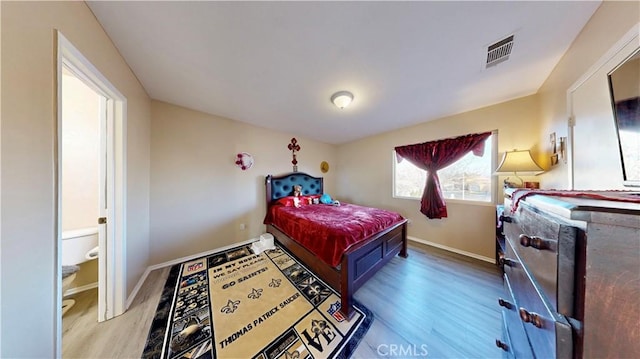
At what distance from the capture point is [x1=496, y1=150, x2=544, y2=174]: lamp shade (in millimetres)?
1867

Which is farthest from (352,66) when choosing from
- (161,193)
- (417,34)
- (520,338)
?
(161,193)

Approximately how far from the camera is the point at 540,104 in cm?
208

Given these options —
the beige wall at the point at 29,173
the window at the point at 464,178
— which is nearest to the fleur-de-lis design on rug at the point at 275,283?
the beige wall at the point at 29,173

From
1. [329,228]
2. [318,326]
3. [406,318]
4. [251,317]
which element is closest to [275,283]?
[251,317]

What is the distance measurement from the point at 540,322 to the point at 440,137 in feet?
9.63

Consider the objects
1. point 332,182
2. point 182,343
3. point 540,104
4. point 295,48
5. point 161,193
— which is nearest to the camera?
point 182,343

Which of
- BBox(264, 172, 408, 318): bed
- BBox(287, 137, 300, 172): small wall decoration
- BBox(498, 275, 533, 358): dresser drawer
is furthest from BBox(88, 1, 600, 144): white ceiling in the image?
BBox(498, 275, 533, 358): dresser drawer

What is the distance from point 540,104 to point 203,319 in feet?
14.1

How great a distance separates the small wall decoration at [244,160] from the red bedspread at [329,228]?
Answer: 1.03 m

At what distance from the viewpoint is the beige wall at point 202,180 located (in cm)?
236

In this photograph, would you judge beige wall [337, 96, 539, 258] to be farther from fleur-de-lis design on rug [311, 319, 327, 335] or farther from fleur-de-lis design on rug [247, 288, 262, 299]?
fleur-de-lis design on rug [247, 288, 262, 299]

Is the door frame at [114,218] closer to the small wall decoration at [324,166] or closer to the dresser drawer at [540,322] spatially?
the dresser drawer at [540,322]

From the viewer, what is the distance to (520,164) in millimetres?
1919

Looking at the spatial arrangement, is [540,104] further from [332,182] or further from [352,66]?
[332,182]
